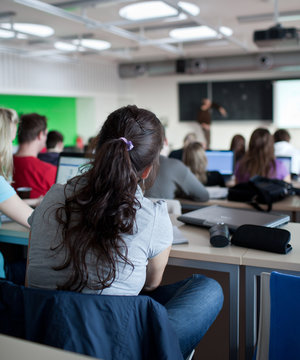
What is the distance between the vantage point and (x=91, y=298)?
1075mm

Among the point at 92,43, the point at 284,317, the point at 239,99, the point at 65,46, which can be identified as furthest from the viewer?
the point at 239,99

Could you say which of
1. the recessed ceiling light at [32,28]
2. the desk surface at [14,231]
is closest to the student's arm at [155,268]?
the desk surface at [14,231]

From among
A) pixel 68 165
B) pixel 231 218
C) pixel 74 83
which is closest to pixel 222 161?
pixel 68 165

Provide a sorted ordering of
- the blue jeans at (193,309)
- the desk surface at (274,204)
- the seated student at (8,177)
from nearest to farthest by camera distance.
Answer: the blue jeans at (193,309) < the seated student at (8,177) < the desk surface at (274,204)

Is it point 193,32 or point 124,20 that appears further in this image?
point 193,32

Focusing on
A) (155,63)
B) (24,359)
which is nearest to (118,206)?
(24,359)

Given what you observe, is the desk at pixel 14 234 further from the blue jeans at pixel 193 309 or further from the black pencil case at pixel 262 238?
the black pencil case at pixel 262 238

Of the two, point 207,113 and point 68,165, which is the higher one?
point 207,113

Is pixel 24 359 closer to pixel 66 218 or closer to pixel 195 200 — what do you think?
pixel 66 218

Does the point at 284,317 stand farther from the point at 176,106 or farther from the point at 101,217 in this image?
the point at 176,106

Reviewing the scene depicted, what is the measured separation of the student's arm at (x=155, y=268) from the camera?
4.63 feet

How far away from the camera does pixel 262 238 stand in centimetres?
176

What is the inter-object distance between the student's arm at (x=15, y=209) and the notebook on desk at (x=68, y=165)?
0.75 m

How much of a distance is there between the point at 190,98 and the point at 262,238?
9.28m
